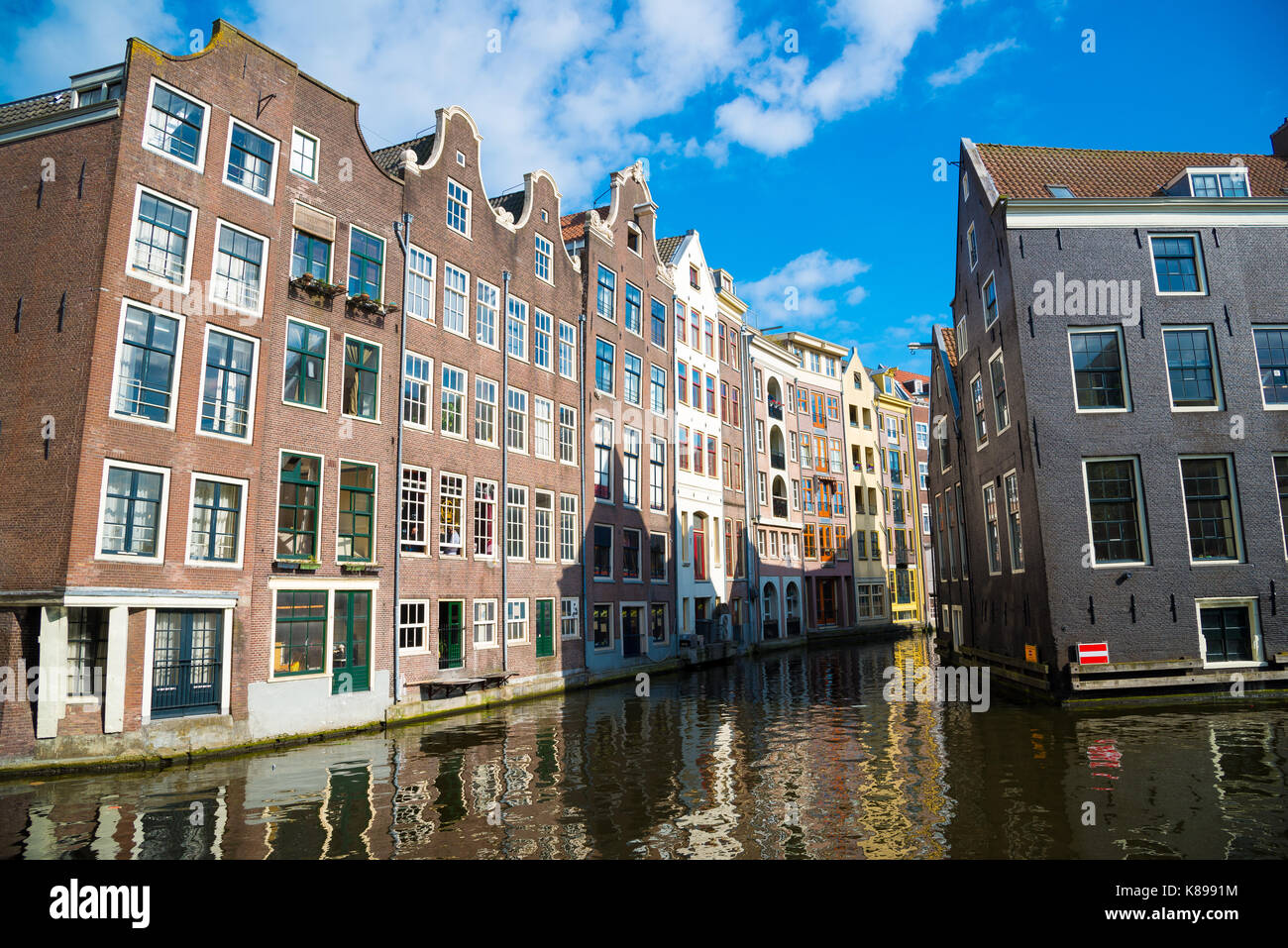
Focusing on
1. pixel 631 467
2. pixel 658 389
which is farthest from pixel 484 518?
pixel 658 389

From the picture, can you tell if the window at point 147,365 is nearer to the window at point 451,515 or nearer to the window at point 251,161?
the window at point 251,161

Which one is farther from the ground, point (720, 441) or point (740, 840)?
point (720, 441)

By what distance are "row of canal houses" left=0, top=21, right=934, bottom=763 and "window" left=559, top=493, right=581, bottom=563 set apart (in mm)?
131

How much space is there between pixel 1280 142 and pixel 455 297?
93.8ft

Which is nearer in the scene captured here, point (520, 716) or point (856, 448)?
point (520, 716)

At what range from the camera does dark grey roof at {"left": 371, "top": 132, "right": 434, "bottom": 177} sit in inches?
1102

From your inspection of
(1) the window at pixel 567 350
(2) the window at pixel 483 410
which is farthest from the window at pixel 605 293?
(2) the window at pixel 483 410

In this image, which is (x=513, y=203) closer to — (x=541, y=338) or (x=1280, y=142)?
(x=541, y=338)

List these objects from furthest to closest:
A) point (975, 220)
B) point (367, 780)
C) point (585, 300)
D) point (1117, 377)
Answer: point (585, 300)
point (975, 220)
point (1117, 377)
point (367, 780)

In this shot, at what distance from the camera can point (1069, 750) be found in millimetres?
14891

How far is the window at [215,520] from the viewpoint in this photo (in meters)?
18.5

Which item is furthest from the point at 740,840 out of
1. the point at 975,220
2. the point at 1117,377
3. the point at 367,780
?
the point at 975,220

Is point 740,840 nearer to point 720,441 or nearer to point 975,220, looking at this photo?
point 975,220

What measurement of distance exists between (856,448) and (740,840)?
5996 centimetres
